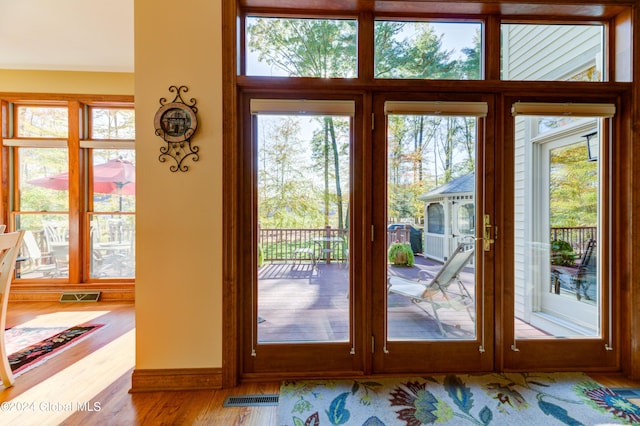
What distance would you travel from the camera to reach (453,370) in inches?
86.9

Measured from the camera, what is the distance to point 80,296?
12.9ft

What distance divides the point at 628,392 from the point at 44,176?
6.82 metres

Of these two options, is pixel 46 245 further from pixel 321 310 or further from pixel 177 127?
pixel 321 310

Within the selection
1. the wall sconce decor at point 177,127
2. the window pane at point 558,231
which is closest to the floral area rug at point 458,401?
the window pane at point 558,231

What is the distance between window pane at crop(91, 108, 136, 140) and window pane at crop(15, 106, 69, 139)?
0.38 meters

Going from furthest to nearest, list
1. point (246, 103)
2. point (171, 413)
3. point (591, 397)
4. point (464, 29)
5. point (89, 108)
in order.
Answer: point (89, 108) < point (464, 29) < point (246, 103) < point (591, 397) < point (171, 413)

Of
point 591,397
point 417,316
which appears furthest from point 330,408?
point 591,397

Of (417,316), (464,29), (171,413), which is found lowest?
(171,413)

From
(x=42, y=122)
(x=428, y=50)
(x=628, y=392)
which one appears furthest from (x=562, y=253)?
(x=42, y=122)

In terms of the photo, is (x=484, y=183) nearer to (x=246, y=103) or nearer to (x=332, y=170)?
(x=332, y=170)

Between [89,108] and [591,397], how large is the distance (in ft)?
20.9

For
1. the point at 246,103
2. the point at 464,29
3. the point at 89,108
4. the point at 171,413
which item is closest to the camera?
the point at 171,413

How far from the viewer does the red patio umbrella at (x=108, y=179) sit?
13.3 feet

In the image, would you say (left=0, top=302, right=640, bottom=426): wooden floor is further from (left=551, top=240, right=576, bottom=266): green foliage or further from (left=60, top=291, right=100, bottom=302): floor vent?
(left=60, top=291, right=100, bottom=302): floor vent
